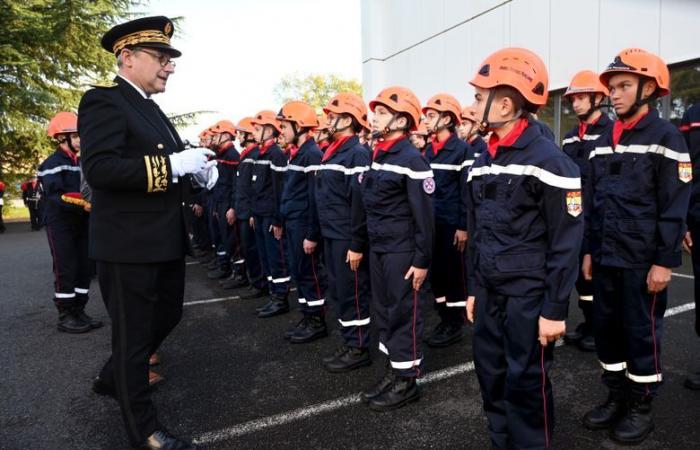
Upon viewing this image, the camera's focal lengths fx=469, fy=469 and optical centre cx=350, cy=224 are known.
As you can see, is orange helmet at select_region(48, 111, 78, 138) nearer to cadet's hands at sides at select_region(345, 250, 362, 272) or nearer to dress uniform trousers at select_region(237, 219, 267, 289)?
dress uniform trousers at select_region(237, 219, 267, 289)

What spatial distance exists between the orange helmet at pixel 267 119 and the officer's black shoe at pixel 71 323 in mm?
3185

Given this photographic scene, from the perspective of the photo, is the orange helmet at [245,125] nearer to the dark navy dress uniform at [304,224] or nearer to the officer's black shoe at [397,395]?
the dark navy dress uniform at [304,224]

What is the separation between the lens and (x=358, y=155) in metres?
4.14

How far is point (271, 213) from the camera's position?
5.76 meters

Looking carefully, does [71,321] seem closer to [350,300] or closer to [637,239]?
[350,300]

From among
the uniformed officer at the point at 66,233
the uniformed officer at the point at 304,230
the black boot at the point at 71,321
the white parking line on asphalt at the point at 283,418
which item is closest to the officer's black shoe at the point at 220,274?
the uniformed officer at the point at 66,233

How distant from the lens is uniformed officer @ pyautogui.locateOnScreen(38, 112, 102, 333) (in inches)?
206

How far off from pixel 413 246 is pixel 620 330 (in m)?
1.44

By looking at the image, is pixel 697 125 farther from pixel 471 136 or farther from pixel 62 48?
pixel 62 48

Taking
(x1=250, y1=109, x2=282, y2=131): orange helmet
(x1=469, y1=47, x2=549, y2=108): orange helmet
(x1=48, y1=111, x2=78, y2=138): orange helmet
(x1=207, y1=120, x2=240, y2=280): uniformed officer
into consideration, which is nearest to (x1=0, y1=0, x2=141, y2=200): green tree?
(x1=207, y1=120, x2=240, y2=280): uniformed officer

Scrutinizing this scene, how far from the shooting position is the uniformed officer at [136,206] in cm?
247

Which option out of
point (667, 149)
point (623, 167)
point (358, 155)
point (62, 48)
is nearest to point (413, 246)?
point (358, 155)

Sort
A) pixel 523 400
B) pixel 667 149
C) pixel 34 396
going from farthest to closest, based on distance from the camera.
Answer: pixel 34 396 < pixel 667 149 < pixel 523 400

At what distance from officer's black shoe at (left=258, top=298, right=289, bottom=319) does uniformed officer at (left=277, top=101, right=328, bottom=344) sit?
1.95ft
